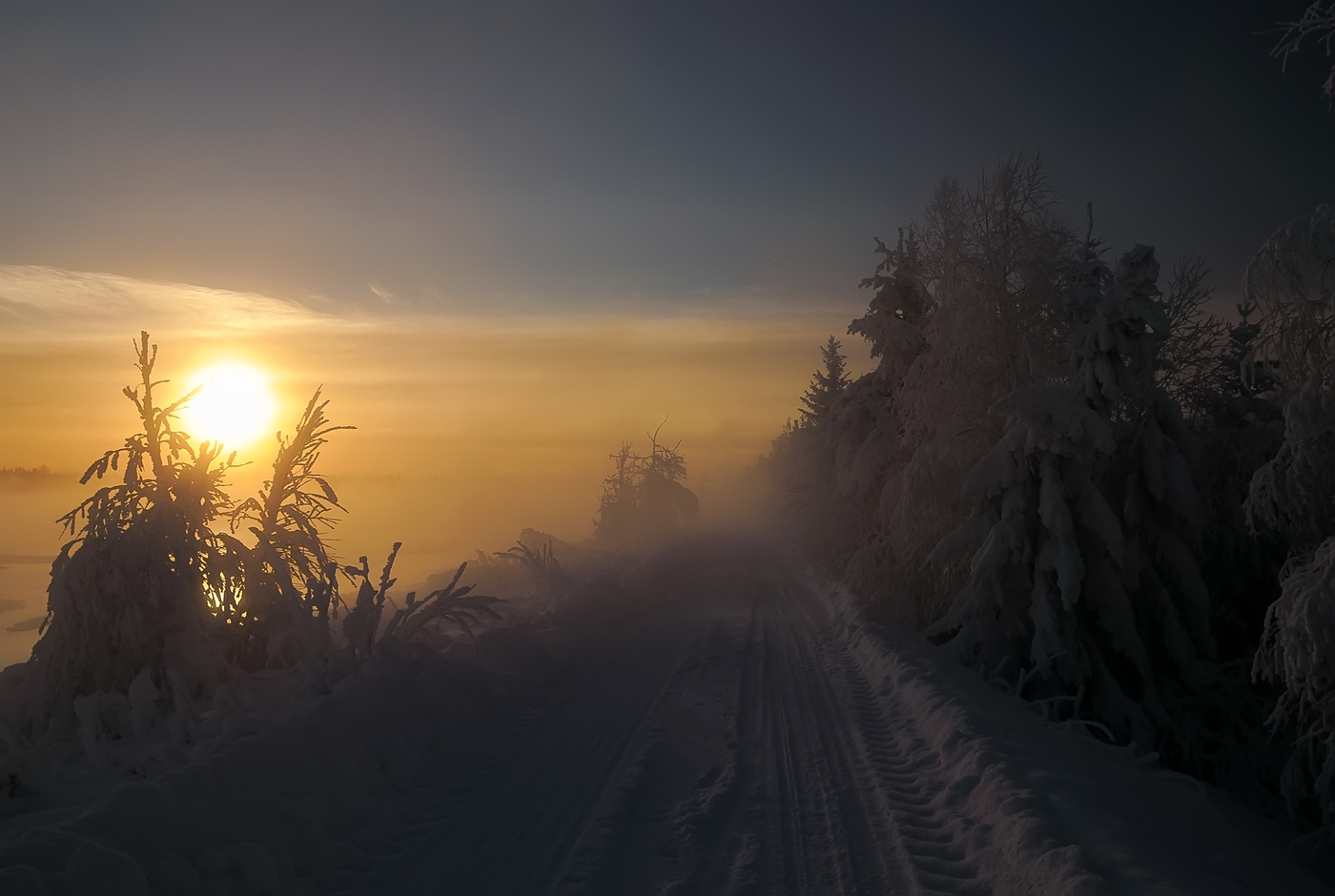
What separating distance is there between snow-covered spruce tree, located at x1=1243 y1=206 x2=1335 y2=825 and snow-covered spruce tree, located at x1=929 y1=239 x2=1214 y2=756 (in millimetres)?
3177

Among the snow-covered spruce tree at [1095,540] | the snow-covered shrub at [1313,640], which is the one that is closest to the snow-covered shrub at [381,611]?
the snow-covered spruce tree at [1095,540]

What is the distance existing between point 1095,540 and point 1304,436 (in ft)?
15.1

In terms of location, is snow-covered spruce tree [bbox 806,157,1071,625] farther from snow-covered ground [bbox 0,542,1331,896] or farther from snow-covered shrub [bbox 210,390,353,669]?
snow-covered shrub [bbox 210,390,353,669]

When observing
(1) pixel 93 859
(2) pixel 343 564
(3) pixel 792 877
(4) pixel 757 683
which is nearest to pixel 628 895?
(3) pixel 792 877

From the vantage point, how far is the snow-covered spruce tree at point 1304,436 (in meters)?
6.32

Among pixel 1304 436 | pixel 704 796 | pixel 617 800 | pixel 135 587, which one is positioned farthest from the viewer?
pixel 135 587

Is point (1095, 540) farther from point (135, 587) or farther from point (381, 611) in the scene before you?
point (135, 587)

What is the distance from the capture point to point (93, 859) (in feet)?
13.6

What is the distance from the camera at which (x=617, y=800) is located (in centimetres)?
610

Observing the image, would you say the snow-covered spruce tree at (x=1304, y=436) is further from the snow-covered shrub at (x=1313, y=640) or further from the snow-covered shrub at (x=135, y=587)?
the snow-covered shrub at (x=135, y=587)

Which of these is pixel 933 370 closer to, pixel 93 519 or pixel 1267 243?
pixel 1267 243

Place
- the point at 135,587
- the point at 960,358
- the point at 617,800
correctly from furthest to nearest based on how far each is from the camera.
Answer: the point at 960,358 → the point at 135,587 → the point at 617,800

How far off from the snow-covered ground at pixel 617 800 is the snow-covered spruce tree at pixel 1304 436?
5.63ft

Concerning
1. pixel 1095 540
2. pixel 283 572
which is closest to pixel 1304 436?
pixel 1095 540
